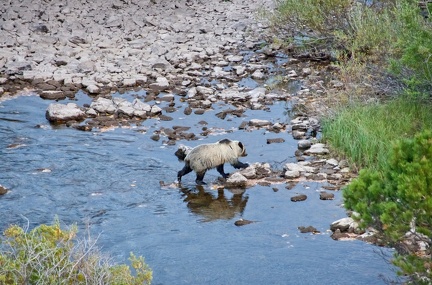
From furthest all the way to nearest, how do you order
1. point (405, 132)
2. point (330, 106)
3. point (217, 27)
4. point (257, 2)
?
point (257, 2), point (217, 27), point (330, 106), point (405, 132)

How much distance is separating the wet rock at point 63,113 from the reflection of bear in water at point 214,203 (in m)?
4.10

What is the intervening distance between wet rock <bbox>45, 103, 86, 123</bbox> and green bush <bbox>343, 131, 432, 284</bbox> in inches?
368

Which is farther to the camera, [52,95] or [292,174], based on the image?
[52,95]

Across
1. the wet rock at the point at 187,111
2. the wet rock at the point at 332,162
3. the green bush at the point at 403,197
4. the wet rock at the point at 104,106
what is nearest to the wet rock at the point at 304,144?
the wet rock at the point at 332,162

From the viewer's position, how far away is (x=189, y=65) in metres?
19.4

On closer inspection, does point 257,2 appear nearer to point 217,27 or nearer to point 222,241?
point 217,27

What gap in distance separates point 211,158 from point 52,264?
5808mm

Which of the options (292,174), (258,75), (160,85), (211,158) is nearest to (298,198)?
(292,174)

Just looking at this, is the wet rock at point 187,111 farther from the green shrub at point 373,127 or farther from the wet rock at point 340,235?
the wet rock at point 340,235

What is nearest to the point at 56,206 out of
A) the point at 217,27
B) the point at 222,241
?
the point at 222,241

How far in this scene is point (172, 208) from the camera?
1172cm

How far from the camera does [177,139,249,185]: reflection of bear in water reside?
41.2 feet

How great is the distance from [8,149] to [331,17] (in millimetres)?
8529

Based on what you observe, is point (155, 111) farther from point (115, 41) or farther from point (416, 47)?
point (416, 47)
